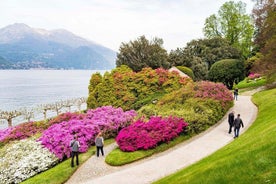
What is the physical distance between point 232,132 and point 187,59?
41819mm

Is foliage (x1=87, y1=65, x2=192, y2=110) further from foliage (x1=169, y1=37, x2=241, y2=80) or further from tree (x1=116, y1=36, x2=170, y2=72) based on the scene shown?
foliage (x1=169, y1=37, x2=241, y2=80)

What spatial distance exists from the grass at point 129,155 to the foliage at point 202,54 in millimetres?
42528

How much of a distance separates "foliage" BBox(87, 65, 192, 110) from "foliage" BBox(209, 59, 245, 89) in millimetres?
18939

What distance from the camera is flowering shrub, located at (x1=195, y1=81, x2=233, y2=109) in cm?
2884

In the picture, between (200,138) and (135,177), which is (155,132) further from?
(135,177)

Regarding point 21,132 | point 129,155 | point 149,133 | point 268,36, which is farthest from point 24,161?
point 268,36

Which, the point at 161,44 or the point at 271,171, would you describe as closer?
the point at 271,171

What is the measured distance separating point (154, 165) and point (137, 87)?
1909cm

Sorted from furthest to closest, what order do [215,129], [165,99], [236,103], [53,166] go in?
→ [236,103] → [165,99] → [215,129] → [53,166]

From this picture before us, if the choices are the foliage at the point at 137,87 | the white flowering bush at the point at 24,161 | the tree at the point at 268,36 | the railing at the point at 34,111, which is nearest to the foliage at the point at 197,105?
the foliage at the point at 137,87

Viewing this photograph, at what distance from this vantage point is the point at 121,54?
5400 cm

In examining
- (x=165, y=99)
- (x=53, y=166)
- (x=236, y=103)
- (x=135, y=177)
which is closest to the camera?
(x=135, y=177)

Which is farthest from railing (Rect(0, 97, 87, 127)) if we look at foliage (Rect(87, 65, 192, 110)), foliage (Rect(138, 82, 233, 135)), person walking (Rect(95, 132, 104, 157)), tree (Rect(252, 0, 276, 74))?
tree (Rect(252, 0, 276, 74))

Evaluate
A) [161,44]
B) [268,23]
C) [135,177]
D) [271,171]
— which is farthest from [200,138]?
[161,44]
